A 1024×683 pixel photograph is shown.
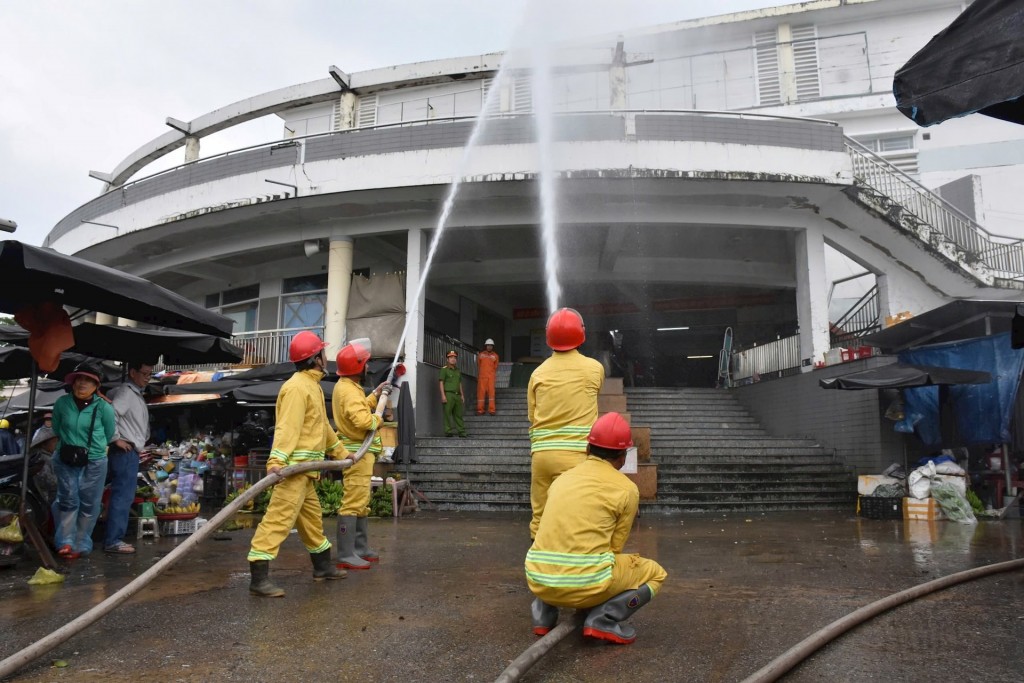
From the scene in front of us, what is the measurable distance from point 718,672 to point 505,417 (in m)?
12.3

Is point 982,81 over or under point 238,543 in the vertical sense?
over

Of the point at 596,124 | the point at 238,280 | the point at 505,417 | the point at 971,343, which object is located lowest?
the point at 505,417

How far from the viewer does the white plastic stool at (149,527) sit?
7703mm

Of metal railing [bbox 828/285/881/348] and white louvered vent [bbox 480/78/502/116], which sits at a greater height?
white louvered vent [bbox 480/78/502/116]

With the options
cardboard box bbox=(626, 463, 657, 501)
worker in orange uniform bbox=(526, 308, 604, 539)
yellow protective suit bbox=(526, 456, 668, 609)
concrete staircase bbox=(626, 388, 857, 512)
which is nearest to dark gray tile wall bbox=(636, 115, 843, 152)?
concrete staircase bbox=(626, 388, 857, 512)

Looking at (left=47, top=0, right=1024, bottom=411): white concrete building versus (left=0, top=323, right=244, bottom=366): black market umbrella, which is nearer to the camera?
(left=0, top=323, right=244, bottom=366): black market umbrella

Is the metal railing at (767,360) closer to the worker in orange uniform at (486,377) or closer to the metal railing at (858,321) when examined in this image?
the metal railing at (858,321)

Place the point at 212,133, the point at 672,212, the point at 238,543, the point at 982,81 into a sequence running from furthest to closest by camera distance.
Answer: the point at 212,133 < the point at 672,212 < the point at 238,543 < the point at 982,81

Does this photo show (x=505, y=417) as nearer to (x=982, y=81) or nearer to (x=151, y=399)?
(x=151, y=399)

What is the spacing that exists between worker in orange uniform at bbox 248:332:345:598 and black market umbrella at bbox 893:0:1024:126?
13.3ft

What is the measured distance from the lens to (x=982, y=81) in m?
3.07

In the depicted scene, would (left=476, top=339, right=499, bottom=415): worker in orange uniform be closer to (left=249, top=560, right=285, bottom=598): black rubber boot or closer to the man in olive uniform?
the man in olive uniform

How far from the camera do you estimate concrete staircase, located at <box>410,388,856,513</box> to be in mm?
10952

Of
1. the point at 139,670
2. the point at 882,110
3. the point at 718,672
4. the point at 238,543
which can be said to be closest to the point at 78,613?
the point at 139,670
